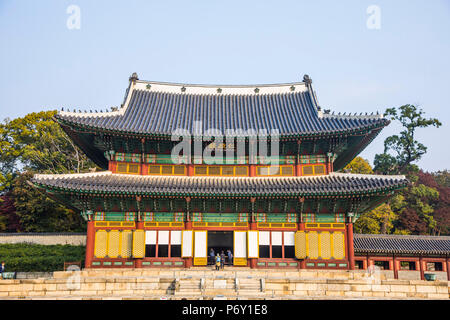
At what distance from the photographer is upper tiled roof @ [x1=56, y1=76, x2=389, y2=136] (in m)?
23.8

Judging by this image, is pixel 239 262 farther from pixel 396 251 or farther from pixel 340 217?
pixel 396 251

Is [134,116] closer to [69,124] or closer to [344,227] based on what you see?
[69,124]

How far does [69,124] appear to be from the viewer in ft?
72.5

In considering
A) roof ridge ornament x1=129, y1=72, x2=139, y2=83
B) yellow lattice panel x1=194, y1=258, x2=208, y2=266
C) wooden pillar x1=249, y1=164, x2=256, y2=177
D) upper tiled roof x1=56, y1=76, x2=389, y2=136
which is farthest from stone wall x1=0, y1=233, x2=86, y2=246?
wooden pillar x1=249, y1=164, x2=256, y2=177

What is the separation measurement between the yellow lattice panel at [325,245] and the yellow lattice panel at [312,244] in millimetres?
247

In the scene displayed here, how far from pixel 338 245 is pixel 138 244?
1208cm

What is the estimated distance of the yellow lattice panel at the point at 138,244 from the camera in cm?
2208

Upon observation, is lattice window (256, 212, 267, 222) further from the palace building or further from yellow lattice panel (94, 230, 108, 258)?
yellow lattice panel (94, 230, 108, 258)

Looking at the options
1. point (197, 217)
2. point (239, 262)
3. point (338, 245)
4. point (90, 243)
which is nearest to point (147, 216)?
point (197, 217)

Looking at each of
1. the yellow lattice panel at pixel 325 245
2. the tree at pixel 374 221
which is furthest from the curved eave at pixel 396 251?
the tree at pixel 374 221

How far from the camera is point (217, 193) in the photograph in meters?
21.4

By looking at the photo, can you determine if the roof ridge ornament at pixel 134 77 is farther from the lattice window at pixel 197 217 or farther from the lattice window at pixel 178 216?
the lattice window at pixel 197 217

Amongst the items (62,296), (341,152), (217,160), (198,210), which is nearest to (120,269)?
(62,296)

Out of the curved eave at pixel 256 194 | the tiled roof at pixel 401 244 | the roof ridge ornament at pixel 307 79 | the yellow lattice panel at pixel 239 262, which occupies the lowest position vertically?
the yellow lattice panel at pixel 239 262
